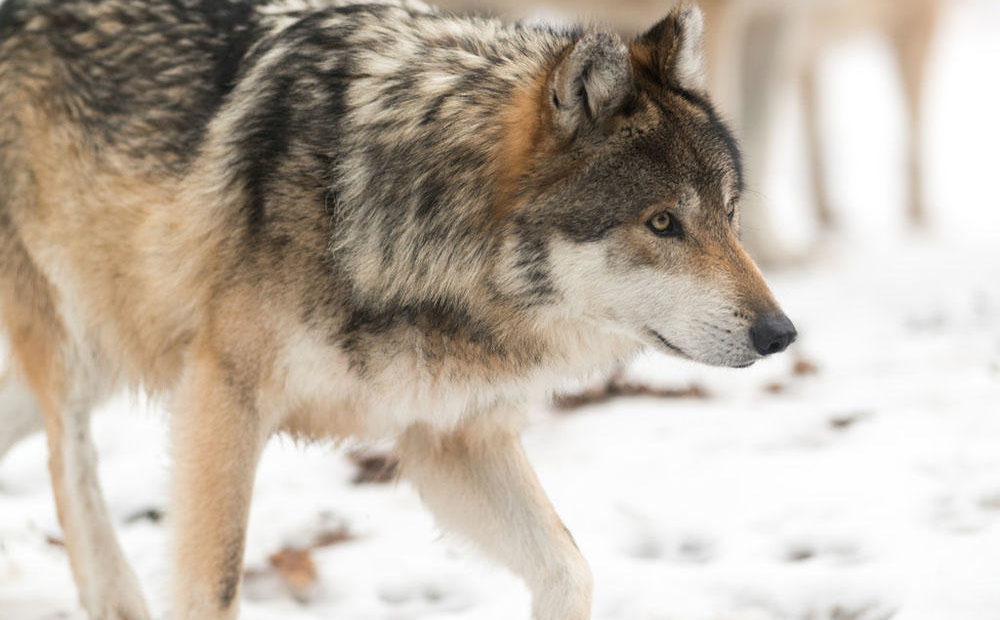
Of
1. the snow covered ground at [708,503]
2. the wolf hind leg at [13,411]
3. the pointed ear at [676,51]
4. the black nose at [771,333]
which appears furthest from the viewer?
the wolf hind leg at [13,411]

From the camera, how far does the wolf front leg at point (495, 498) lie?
3465mm

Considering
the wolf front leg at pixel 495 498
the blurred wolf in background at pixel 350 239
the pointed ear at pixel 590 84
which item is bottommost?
the wolf front leg at pixel 495 498

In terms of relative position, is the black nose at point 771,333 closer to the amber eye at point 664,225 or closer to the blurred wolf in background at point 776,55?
the amber eye at point 664,225

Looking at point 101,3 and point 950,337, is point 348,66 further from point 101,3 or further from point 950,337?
point 950,337

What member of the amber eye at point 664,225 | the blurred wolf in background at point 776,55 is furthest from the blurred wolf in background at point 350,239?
the blurred wolf in background at point 776,55

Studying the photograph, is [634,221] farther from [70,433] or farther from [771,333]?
[70,433]

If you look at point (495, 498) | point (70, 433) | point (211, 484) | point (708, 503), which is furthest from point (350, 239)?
point (708, 503)

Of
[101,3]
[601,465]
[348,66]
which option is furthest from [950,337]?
[101,3]

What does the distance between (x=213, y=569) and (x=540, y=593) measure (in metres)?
0.81

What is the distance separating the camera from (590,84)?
2.99m

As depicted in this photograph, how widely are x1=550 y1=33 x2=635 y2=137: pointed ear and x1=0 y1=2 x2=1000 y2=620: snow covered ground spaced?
4.14 ft

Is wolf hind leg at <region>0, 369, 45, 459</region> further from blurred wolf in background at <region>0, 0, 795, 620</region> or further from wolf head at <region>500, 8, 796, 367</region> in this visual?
wolf head at <region>500, 8, 796, 367</region>

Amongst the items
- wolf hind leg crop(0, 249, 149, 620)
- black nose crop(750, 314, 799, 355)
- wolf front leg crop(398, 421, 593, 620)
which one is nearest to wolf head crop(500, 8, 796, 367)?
black nose crop(750, 314, 799, 355)

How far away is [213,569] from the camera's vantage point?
327 cm
